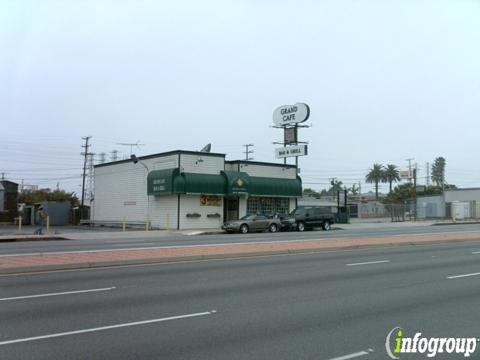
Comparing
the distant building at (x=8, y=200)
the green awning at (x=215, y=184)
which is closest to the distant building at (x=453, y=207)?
the green awning at (x=215, y=184)

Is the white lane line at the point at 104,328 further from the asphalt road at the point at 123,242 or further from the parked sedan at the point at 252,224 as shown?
the parked sedan at the point at 252,224

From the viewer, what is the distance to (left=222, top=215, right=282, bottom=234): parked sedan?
3466cm

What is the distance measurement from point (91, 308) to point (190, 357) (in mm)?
3247

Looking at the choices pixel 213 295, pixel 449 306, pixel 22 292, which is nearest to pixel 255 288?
pixel 213 295

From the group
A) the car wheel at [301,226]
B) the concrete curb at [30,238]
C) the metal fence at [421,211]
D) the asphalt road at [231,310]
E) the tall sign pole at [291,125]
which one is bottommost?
the asphalt road at [231,310]

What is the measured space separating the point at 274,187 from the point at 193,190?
25.5ft

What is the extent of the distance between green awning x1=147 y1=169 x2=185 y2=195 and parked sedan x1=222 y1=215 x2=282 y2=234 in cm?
453

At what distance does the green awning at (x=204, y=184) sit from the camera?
123 feet

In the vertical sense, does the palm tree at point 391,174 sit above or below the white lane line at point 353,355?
above

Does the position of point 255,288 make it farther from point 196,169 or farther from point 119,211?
point 119,211

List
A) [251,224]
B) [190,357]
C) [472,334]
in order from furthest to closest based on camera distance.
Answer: [251,224], [472,334], [190,357]

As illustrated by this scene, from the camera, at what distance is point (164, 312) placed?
8258 mm

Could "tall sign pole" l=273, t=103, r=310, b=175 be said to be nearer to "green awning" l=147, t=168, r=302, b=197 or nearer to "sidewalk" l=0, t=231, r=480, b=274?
"green awning" l=147, t=168, r=302, b=197

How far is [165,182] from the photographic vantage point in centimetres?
3772
